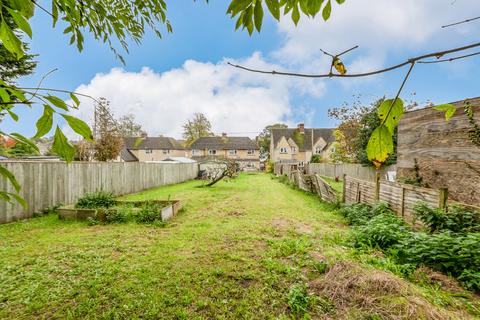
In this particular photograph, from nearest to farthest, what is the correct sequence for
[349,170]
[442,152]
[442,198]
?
[442,198]
[442,152]
[349,170]

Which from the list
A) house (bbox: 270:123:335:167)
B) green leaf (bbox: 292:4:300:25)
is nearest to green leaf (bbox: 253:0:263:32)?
green leaf (bbox: 292:4:300:25)

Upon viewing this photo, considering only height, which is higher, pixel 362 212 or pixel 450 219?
pixel 450 219

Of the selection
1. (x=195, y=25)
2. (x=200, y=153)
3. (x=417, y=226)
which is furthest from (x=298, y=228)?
(x=200, y=153)

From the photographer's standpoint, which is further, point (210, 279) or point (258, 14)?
point (210, 279)

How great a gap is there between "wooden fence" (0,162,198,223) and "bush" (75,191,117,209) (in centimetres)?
101

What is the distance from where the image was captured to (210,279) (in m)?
3.32

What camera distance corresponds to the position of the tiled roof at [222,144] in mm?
42188

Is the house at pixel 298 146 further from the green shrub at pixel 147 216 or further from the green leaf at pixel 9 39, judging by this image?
the green leaf at pixel 9 39

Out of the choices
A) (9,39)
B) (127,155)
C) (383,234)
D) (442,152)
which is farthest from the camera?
(127,155)

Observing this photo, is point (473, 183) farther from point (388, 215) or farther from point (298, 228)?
point (298, 228)

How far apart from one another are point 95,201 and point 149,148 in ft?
128

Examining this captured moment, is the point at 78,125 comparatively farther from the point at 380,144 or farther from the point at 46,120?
the point at 380,144

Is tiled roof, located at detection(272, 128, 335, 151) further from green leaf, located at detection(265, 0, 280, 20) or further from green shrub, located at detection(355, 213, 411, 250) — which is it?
green leaf, located at detection(265, 0, 280, 20)

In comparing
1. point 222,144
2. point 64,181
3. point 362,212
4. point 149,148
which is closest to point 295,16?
point 362,212
